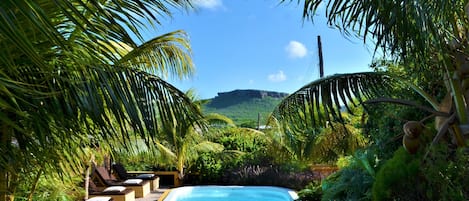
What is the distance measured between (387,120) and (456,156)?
2.37 metres

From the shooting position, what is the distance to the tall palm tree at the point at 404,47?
2.55 m

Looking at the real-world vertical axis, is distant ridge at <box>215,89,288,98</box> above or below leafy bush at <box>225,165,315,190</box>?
above

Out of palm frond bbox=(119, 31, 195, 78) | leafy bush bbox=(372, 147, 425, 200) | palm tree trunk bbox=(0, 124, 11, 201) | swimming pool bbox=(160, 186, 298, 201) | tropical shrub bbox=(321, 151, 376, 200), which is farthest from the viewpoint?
swimming pool bbox=(160, 186, 298, 201)

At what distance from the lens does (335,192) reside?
20.1ft

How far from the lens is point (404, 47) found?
9.64 ft

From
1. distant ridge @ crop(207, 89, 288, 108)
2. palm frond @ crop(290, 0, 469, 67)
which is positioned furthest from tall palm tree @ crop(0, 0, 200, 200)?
distant ridge @ crop(207, 89, 288, 108)

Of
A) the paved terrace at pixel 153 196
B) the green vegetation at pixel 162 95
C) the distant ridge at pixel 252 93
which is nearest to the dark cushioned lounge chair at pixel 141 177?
the paved terrace at pixel 153 196

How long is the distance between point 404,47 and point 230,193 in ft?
35.1

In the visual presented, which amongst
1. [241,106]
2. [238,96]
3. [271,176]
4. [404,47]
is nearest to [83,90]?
[404,47]

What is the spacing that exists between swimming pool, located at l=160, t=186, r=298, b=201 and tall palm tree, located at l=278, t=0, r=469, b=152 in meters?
7.71

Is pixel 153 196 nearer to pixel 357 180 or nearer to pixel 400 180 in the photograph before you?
pixel 357 180

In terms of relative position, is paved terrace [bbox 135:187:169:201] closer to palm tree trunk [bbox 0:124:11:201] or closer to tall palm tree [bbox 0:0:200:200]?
tall palm tree [bbox 0:0:200:200]

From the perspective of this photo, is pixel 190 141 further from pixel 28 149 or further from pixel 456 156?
pixel 28 149

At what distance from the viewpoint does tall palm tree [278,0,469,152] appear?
2.55 meters
